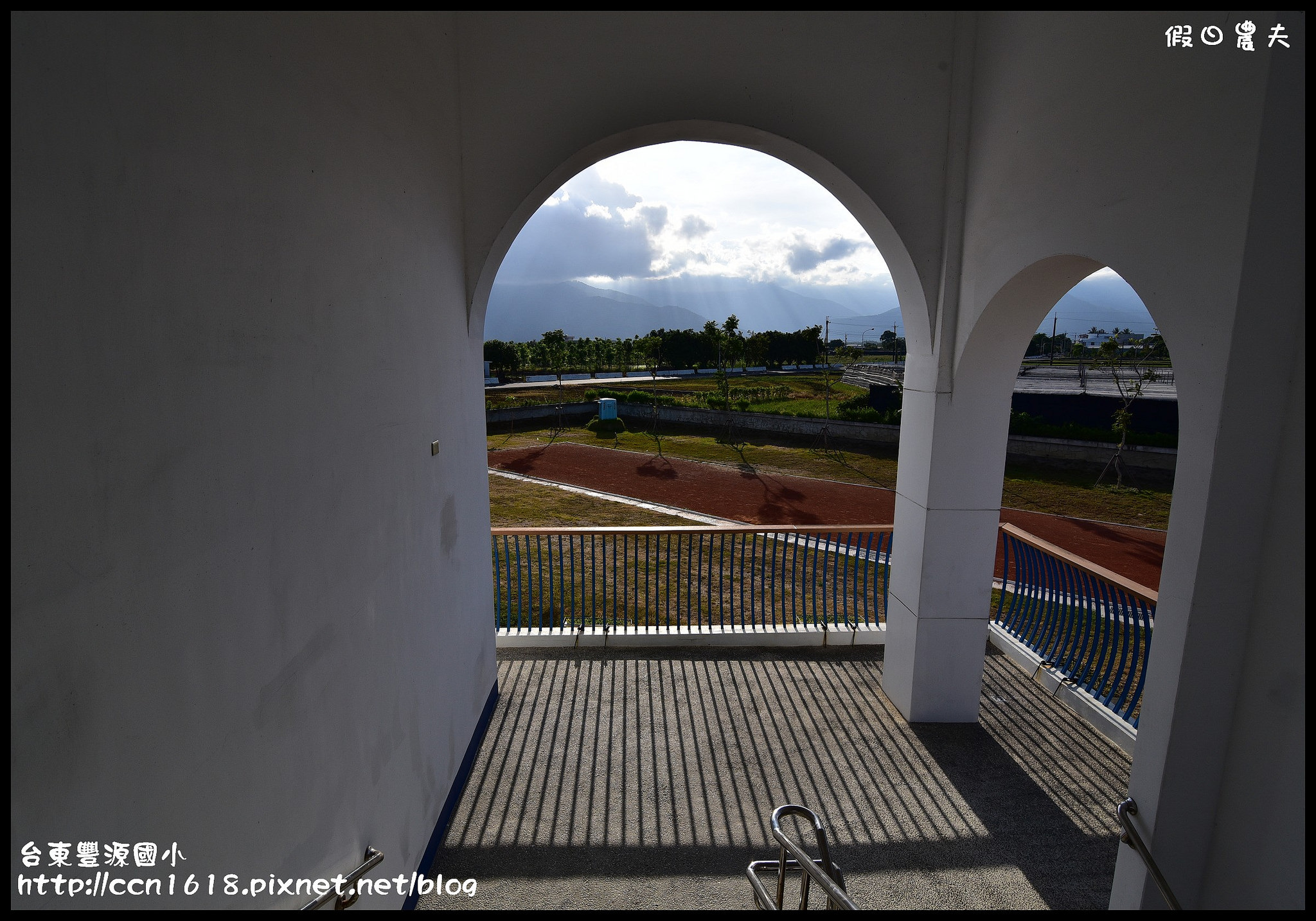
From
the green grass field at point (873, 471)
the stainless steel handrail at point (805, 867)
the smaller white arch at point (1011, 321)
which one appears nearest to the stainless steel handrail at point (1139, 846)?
the stainless steel handrail at point (805, 867)

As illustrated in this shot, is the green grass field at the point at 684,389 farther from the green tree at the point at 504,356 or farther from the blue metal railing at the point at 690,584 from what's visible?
the blue metal railing at the point at 690,584

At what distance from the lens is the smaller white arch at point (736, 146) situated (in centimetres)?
432

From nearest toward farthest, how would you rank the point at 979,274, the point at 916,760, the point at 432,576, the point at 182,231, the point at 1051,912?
the point at 182,231 → the point at 1051,912 → the point at 432,576 → the point at 979,274 → the point at 916,760

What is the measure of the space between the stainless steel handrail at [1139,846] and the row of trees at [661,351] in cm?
2802

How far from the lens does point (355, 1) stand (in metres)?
2.51

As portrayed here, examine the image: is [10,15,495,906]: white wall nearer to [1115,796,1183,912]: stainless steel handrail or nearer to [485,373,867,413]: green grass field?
[1115,796,1183,912]: stainless steel handrail

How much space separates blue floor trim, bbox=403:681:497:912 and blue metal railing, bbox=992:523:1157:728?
160 inches

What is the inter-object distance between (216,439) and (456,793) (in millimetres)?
3091

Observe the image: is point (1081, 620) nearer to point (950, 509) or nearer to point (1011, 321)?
point (950, 509)

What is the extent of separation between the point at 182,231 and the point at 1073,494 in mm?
20218

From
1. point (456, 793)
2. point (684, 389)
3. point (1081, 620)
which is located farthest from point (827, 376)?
point (456, 793)

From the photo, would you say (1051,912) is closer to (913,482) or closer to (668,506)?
(913,482)

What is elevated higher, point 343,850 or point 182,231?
point 182,231

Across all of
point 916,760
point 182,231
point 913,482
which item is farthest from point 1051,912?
point 182,231
